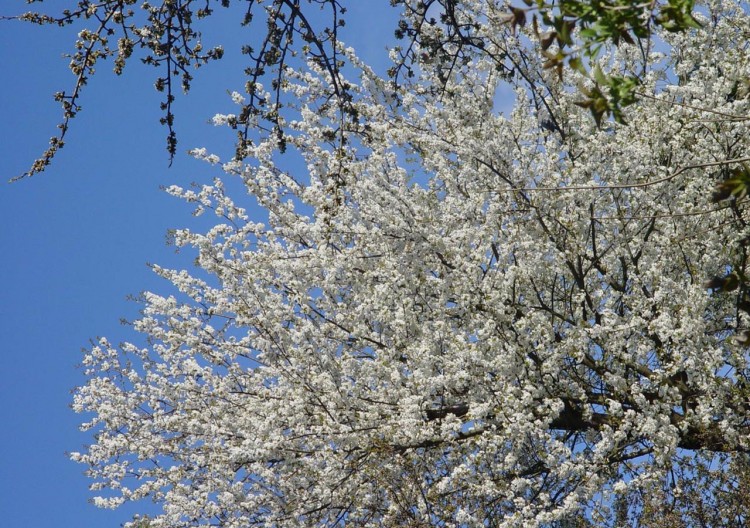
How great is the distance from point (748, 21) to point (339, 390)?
787 cm

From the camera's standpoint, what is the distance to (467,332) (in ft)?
31.1

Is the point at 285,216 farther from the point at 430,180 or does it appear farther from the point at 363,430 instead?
the point at 363,430

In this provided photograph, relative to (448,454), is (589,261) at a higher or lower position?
higher

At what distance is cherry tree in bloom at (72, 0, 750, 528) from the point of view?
330 inches

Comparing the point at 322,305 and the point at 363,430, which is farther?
the point at 322,305

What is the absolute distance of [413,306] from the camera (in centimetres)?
944

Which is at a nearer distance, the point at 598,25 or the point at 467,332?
the point at 598,25

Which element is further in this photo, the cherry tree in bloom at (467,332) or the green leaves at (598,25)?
the cherry tree in bloom at (467,332)

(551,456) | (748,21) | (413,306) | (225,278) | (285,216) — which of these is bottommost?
(551,456)

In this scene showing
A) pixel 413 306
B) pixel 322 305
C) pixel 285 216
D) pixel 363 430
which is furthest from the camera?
pixel 285 216

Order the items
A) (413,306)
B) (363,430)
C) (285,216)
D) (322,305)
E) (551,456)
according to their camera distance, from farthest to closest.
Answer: (285,216), (322,305), (413,306), (363,430), (551,456)

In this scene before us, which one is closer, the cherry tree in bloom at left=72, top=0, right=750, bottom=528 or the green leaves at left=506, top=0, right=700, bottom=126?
the green leaves at left=506, top=0, right=700, bottom=126

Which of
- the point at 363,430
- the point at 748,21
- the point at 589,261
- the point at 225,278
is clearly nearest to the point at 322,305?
the point at 225,278

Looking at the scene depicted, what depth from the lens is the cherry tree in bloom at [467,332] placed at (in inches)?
330
